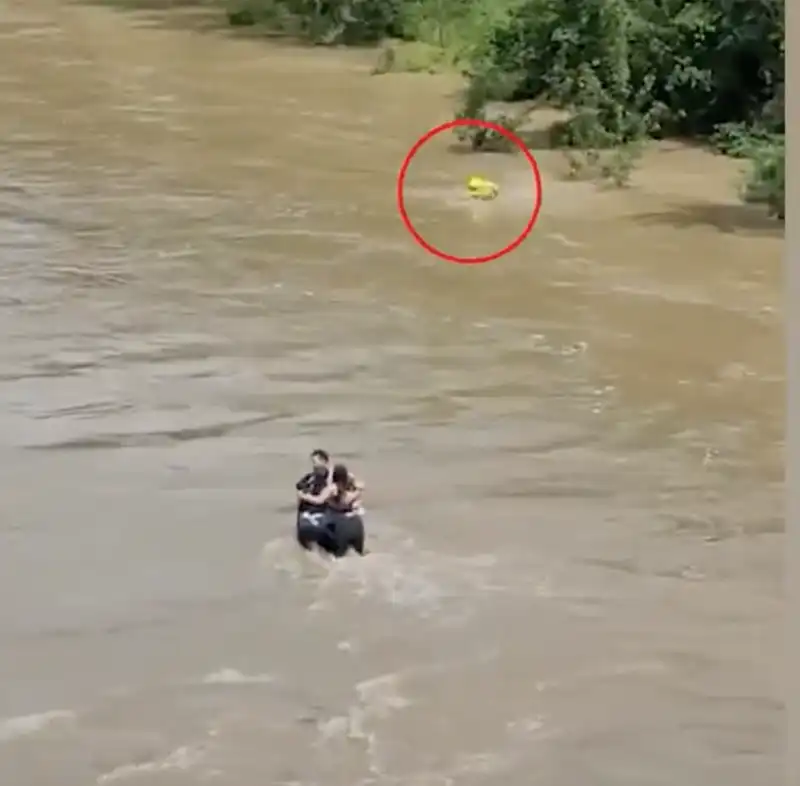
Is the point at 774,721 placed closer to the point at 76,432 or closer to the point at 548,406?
the point at 548,406

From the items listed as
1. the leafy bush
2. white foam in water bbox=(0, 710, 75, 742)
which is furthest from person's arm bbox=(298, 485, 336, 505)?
the leafy bush

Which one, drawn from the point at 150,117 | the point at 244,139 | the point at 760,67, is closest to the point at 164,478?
the point at 244,139

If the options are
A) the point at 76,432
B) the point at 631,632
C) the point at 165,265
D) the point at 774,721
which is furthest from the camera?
the point at 165,265

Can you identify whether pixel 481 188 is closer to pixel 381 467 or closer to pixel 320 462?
pixel 381 467

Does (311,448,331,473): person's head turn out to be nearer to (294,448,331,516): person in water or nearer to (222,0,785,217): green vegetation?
(294,448,331,516): person in water

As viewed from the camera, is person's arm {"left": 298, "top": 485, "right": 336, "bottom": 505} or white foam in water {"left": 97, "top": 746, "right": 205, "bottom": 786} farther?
person's arm {"left": 298, "top": 485, "right": 336, "bottom": 505}

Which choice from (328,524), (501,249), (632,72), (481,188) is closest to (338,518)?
(328,524)

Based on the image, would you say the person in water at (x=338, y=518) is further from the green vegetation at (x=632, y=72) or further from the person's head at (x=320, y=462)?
the green vegetation at (x=632, y=72)

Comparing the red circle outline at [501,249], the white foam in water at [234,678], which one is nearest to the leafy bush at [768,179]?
the red circle outline at [501,249]
